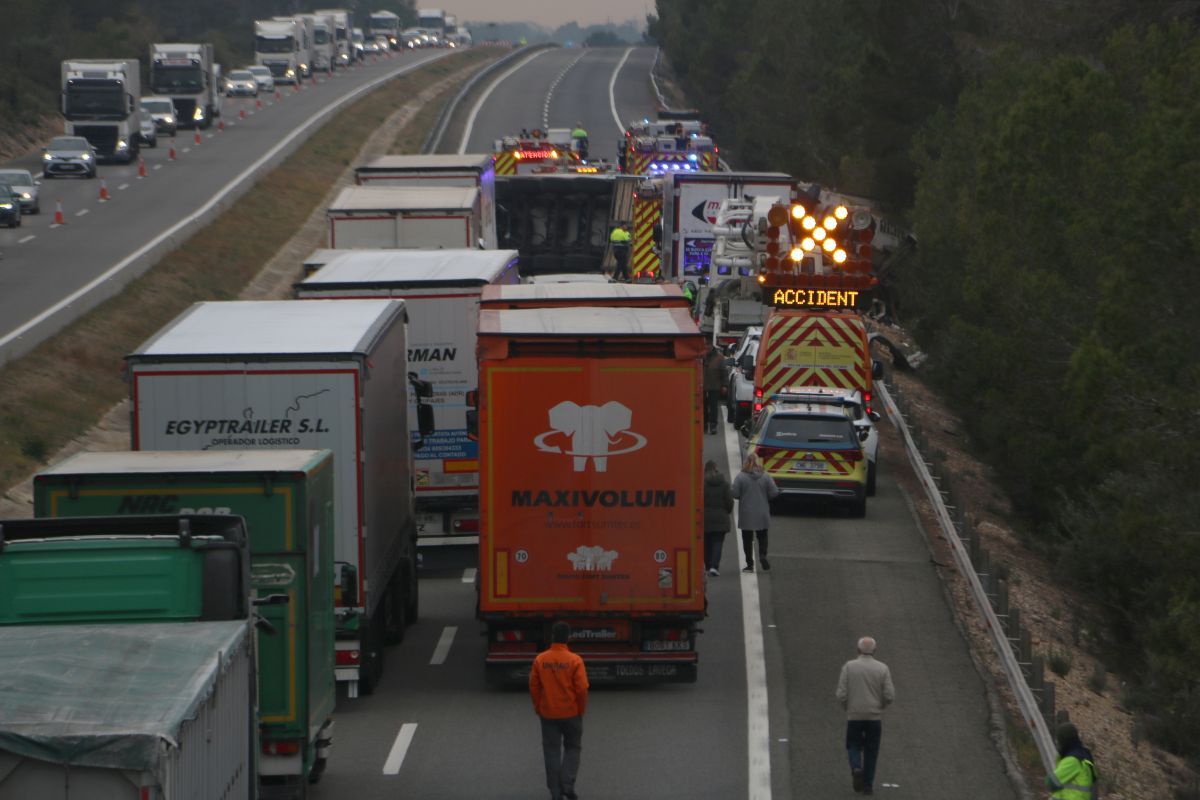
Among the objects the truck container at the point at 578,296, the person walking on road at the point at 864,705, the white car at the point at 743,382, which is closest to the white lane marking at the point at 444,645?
the truck container at the point at 578,296

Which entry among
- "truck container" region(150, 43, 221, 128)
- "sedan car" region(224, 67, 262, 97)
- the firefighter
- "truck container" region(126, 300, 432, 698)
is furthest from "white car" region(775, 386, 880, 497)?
"sedan car" region(224, 67, 262, 97)

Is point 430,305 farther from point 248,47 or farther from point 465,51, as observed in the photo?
point 465,51

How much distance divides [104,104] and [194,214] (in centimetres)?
1411

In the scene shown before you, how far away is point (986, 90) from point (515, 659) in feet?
77.4

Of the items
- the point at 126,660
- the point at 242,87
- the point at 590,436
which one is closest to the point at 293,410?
the point at 590,436

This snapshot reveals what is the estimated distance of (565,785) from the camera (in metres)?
14.0

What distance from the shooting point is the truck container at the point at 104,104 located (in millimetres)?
68500

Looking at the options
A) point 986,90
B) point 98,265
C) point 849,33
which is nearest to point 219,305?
point 986,90

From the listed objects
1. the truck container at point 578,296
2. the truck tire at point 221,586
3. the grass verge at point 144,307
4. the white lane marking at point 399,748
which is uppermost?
the truck container at point 578,296

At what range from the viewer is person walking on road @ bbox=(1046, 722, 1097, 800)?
12102 millimetres

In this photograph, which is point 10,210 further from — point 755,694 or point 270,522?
point 270,522

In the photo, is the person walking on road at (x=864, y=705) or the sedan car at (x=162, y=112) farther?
the sedan car at (x=162, y=112)

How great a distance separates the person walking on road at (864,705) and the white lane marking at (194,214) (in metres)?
22.7

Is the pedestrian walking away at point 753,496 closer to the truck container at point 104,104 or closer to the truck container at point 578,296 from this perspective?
the truck container at point 578,296
